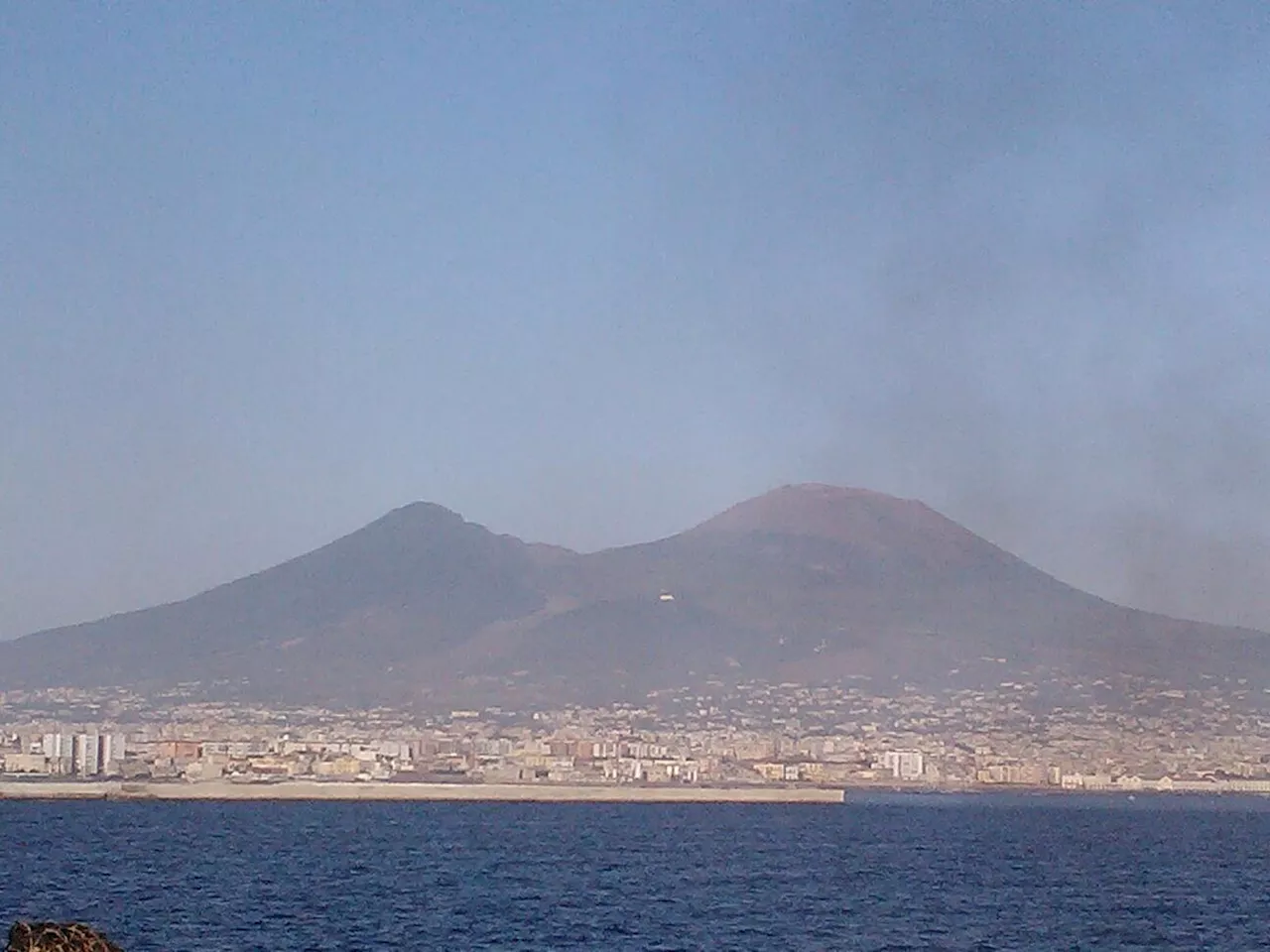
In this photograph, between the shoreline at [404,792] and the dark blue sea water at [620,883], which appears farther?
the shoreline at [404,792]

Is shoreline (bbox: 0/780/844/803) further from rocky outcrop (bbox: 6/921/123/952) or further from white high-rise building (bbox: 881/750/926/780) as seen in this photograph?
rocky outcrop (bbox: 6/921/123/952)

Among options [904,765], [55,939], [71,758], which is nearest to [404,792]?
[71,758]

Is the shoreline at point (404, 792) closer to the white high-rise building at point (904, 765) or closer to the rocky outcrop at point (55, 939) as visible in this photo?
the white high-rise building at point (904, 765)

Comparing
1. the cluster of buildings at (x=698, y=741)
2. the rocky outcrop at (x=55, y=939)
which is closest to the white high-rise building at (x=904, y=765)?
the cluster of buildings at (x=698, y=741)

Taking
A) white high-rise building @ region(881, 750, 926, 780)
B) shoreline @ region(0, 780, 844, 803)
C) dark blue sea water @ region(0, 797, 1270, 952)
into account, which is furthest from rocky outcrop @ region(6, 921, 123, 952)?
white high-rise building @ region(881, 750, 926, 780)

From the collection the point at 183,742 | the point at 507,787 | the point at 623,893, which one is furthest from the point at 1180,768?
the point at 623,893
